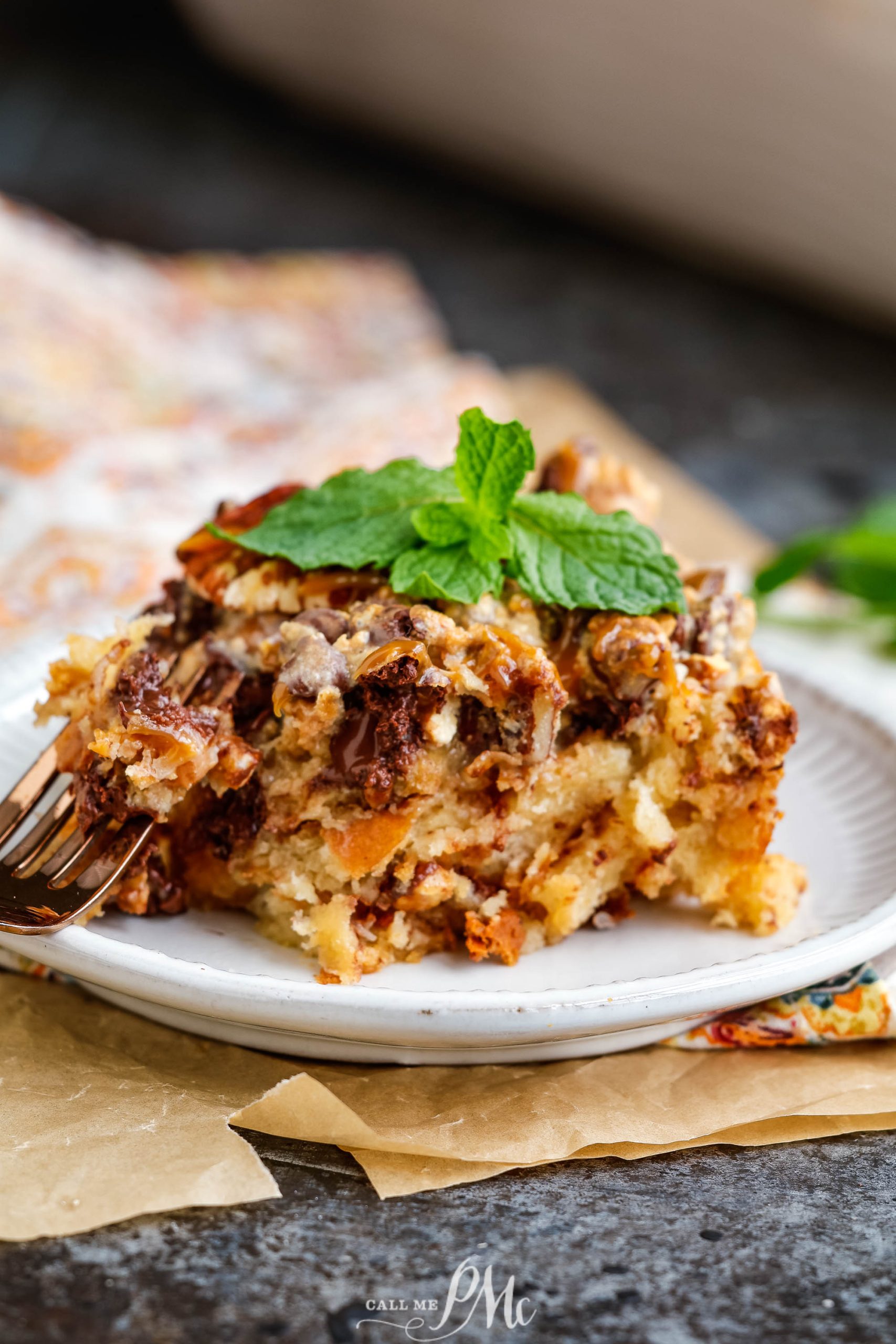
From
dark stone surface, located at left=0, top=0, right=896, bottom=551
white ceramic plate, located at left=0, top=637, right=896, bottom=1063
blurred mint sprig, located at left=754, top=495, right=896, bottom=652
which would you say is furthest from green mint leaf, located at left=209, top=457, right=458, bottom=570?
dark stone surface, located at left=0, top=0, right=896, bottom=551

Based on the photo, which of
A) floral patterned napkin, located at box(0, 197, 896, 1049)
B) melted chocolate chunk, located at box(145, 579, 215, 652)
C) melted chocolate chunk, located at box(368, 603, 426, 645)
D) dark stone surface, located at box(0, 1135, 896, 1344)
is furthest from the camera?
floral patterned napkin, located at box(0, 197, 896, 1049)

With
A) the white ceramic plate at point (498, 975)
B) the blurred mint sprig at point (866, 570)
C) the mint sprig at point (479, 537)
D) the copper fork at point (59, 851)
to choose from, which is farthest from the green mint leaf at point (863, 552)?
the copper fork at point (59, 851)

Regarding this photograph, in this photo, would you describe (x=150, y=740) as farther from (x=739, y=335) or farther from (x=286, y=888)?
(x=739, y=335)

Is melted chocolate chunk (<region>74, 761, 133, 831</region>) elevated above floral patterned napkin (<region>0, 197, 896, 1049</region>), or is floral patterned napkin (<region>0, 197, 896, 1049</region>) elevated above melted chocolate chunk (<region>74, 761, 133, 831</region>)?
floral patterned napkin (<region>0, 197, 896, 1049</region>)

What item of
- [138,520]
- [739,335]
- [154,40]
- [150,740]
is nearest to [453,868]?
[150,740]

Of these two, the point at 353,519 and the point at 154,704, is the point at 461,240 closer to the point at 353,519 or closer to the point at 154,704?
the point at 353,519

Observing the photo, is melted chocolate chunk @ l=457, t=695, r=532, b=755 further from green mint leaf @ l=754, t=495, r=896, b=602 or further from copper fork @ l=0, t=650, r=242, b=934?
green mint leaf @ l=754, t=495, r=896, b=602
